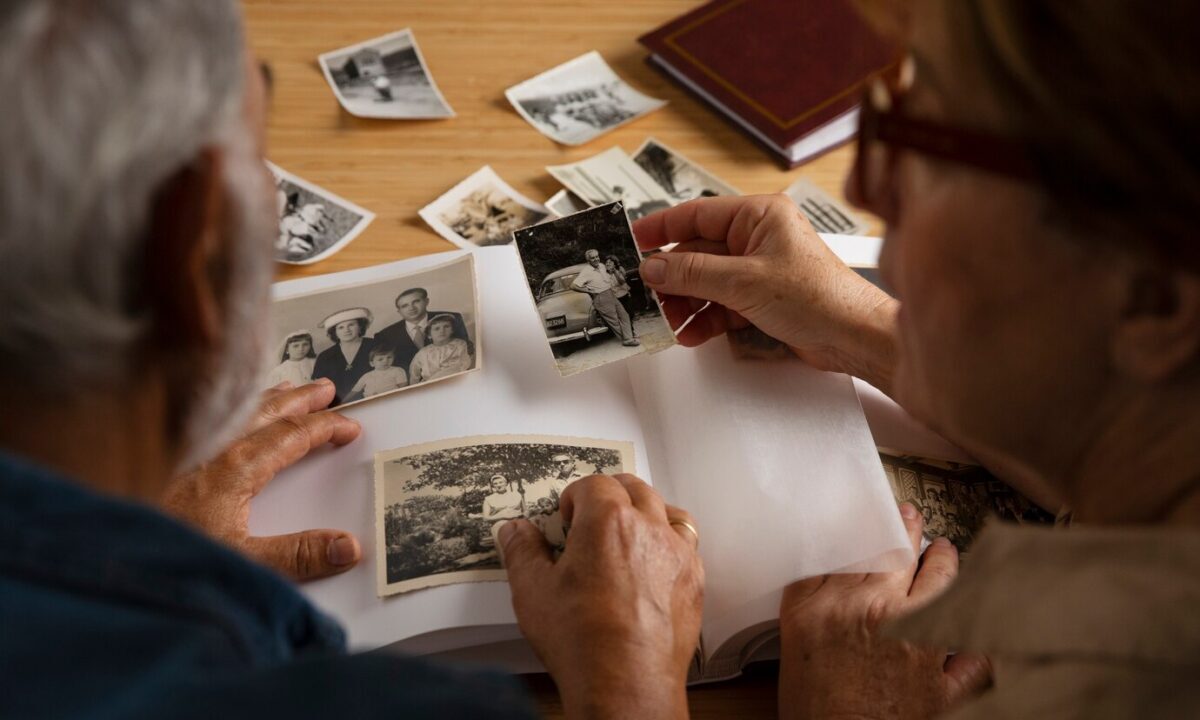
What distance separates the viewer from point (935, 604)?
0.83 meters

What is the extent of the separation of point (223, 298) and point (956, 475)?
91 cm

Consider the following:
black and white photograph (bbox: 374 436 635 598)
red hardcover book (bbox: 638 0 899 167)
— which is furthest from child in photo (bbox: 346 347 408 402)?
red hardcover book (bbox: 638 0 899 167)

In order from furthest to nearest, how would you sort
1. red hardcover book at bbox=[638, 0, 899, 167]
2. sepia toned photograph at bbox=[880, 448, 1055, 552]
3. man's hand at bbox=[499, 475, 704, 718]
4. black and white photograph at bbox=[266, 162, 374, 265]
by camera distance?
1. red hardcover book at bbox=[638, 0, 899, 167]
2. black and white photograph at bbox=[266, 162, 374, 265]
3. sepia toned photograph at bbox=[880, 448, 1055, 552]
4. man's hand at bbox=[499, 475, 704, 718]

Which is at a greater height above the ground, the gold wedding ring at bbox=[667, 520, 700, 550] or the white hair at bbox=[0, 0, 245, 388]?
the white hair at bbox=[0, 0, 245, 388]

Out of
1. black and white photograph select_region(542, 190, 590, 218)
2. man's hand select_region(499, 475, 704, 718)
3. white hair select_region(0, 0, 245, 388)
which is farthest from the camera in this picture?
black and white photograph select_region(542, 190, 590, 218)

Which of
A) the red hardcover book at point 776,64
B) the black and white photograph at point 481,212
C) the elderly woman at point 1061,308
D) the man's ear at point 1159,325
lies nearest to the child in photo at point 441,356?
the black and white photograph at point 481,212

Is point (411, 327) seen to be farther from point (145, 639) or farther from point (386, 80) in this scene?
point (145, 639)

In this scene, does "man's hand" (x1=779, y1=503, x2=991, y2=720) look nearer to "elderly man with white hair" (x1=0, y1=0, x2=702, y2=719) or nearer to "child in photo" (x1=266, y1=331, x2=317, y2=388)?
"elderly man with white hair" (x1=0, y1=0, x2=702, y2=719)

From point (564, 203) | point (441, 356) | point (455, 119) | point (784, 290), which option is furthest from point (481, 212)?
point (784, 290)

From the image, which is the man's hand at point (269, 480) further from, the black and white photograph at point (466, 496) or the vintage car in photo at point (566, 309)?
the vintage car in photo at point (566, 309)

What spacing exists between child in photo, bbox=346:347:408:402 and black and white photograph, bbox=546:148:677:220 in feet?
1.52

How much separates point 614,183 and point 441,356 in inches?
19.5

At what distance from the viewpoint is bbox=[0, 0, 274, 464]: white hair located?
529 millimetres

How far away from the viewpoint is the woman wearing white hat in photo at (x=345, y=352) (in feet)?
4.23
